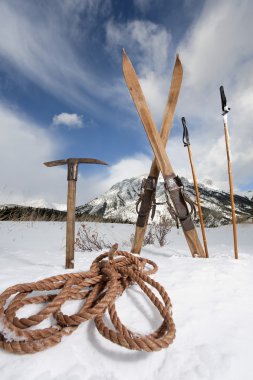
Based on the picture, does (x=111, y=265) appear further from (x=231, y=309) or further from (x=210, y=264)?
(x=210, y=264)

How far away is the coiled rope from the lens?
91 cm

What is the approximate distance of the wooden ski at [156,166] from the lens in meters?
2.53

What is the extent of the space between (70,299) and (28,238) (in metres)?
5.20

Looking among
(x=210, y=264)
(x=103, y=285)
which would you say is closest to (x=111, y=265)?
(x=103, y=285)

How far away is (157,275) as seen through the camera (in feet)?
5.35

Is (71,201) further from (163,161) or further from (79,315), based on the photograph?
(79,315)

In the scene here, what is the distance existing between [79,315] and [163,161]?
164cm

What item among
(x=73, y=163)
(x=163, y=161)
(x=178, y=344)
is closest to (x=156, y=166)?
(x=163, y=161)

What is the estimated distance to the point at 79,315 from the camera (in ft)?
3.30

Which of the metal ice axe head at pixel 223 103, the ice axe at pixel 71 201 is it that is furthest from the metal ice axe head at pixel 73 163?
the metal ice axe head at pixel 223 103

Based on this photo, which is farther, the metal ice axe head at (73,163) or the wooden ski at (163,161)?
the wooden ski at (163,161)

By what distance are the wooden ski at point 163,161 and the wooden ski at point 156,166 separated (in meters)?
0.17

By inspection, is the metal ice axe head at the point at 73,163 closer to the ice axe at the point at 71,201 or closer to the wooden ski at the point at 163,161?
the ice axe at the point at 71,201

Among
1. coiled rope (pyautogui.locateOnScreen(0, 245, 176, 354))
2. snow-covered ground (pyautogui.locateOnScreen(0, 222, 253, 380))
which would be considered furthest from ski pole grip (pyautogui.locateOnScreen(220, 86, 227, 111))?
coiled rope (pyautogui.locateOnScreen(0, 245, 176, 354))
